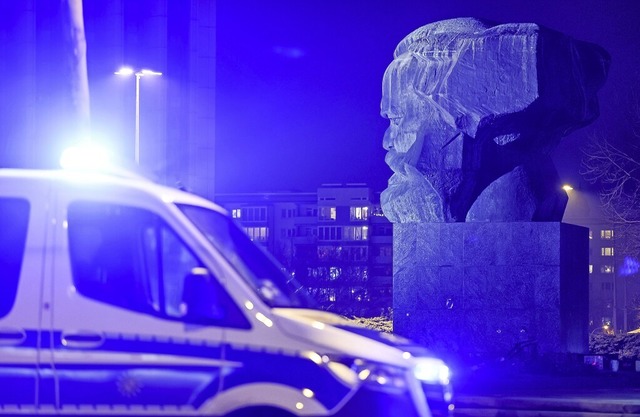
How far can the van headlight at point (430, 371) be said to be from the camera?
7.01 metres

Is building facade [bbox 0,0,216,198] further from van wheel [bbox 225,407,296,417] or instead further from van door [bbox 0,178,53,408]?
van wheel [bbox 225,407,296,417]

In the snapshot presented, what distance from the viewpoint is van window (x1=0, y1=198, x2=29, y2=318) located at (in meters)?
6.93

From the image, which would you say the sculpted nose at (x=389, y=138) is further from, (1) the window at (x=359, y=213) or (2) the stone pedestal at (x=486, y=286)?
(1) the window at (x=359, y=213)

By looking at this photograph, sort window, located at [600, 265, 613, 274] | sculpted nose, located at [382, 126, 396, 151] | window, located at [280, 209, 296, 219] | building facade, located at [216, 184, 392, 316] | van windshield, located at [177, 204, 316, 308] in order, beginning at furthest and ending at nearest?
1. window, located at [280, 209, 296, 219]
2. window, located at [600, 265, 613, 274]
3. building facade, located at [216, 184, 392, 316]
4. sculpted nose, located at [382, 126, 396, 151]
5. van windshield, located at [177, 204, 316, 308]

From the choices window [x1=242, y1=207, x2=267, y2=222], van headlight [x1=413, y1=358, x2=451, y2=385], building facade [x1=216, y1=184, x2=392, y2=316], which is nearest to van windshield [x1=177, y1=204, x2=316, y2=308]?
van headlight [x1=413, y1=358, x2=451, y2=385]

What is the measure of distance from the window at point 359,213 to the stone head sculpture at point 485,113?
85.3 meters

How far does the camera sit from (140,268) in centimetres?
702

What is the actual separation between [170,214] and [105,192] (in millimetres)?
410

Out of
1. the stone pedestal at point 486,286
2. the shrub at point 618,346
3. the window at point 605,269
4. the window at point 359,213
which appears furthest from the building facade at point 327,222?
the stone pedestal at point 486,286

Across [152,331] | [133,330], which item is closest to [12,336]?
[133,330]

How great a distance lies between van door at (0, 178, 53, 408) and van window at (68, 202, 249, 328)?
213 mm

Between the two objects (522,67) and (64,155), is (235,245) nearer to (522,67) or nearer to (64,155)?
(64,155)

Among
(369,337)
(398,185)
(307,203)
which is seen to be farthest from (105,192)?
(307,203)

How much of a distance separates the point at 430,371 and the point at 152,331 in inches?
63.8
